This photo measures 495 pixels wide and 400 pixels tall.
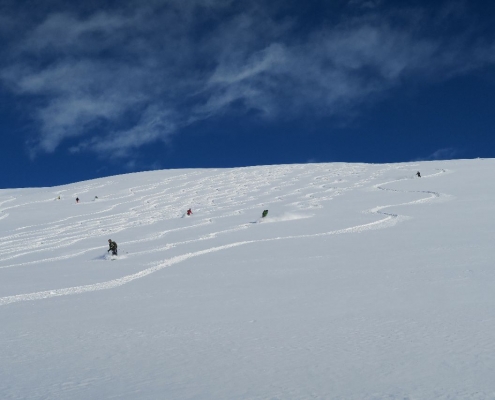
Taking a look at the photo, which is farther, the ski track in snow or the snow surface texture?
the ski track in snow

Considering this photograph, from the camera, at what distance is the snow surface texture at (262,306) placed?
5.56 metres

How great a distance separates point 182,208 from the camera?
26.5m

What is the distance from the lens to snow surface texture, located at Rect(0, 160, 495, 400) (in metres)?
5.56

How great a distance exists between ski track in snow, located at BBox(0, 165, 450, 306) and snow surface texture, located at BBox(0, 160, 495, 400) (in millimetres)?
177

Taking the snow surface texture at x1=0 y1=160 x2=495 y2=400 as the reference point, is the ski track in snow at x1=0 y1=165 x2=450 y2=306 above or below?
above

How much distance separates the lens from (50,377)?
20.2 feet

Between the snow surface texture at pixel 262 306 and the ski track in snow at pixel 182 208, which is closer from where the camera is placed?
the snow surface texture at pixel 262 306

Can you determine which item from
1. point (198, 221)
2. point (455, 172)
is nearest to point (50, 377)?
point (198, 221)

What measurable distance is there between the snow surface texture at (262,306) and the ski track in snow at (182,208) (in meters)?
0.18

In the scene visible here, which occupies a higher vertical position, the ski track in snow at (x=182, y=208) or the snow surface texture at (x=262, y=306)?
the ski track in snow at (x=182, y=208)

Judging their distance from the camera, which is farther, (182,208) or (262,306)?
(182,208)

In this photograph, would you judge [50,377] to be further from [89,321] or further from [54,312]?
[54,312]

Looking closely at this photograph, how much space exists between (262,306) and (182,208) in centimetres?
1829

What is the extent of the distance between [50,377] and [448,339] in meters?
4.76
